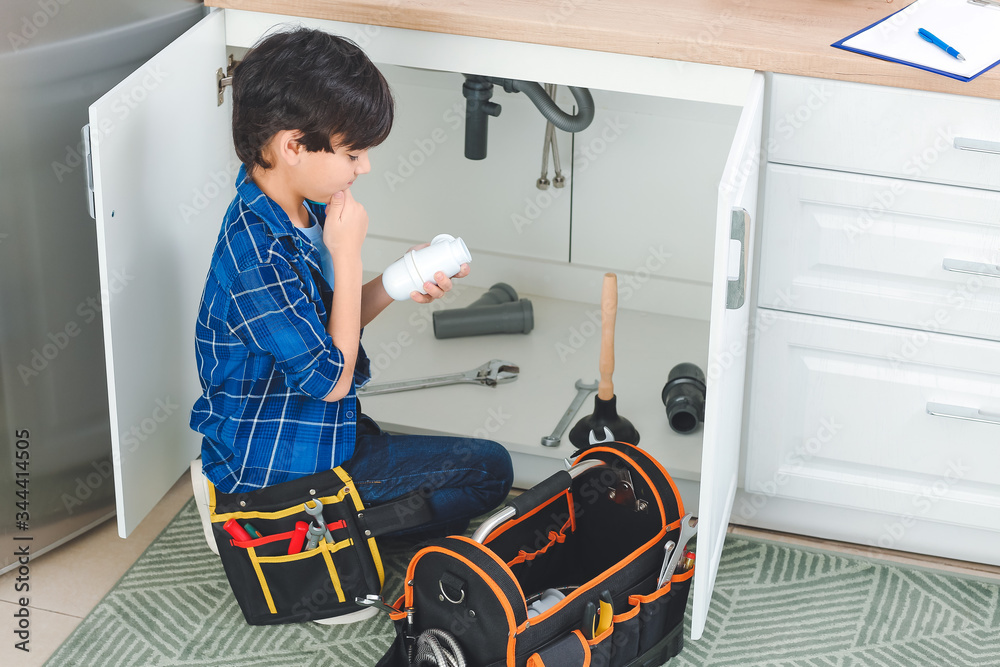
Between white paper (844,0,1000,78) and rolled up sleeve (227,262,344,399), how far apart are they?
2.37ft

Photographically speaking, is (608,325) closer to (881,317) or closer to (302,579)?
(881,317)

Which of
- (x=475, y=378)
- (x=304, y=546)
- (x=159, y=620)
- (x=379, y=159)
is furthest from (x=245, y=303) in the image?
(x=379, y=159)

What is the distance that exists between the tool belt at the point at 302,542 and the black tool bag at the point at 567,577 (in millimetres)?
103

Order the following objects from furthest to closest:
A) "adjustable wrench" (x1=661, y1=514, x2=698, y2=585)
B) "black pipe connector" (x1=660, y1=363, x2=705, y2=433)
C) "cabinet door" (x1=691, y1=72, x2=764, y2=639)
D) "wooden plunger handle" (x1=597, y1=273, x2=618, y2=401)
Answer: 1. "black pipe connector" (x1=660, y1=363, x2=705, y2=433)
2. "wooden plunger handle" (x1=597, y1=273, x2=618, y2=401)
3. "adjustable wrench" (x1=661, y1=514, x2=698, y2=585)
4. "cabinet door" (x1=691, y1=72, x2=764, y2=639)

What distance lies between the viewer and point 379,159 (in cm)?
214

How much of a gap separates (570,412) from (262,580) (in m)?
0.61

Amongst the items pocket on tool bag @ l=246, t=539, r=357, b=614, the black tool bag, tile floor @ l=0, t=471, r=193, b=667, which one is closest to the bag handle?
the black tool bag

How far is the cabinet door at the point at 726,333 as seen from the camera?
1.10 meters

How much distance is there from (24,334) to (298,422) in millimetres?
383

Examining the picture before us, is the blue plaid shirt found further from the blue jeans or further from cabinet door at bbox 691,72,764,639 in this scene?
cabinet door at bbox 691,72,764,639

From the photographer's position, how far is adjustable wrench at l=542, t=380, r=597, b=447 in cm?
172

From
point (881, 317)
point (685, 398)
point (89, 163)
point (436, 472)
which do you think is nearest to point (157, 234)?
point (89, 163)

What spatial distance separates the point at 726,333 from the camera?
1168mm

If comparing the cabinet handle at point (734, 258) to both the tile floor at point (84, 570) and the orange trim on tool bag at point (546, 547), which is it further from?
the tile floor at point (84, 570)
